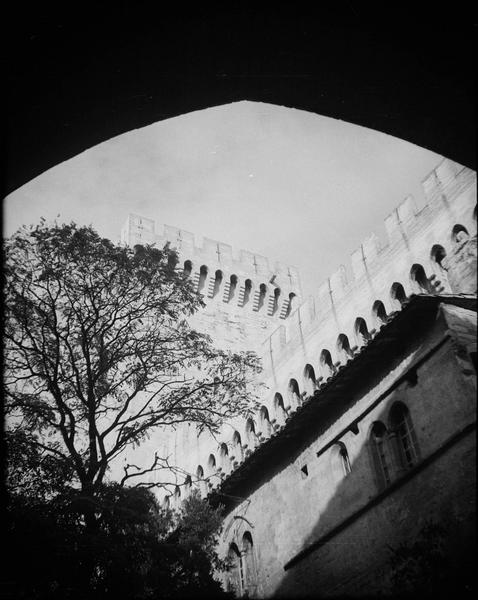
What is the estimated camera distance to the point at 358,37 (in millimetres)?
2848

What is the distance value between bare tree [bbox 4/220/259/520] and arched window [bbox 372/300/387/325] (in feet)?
14.1

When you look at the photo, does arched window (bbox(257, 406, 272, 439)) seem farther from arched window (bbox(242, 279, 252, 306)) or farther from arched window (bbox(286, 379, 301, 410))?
arched window (bbox(242, 279, 252, 306))

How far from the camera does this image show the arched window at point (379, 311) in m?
15.1

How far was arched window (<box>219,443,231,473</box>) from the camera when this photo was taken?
19.0 m

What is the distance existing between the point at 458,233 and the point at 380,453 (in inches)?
196

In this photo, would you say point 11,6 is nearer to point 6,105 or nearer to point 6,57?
point 6,57

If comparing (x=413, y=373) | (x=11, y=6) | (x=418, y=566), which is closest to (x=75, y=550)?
(x=418, y=566)

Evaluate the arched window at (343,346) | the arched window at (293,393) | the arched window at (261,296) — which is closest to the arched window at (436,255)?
the arched window at (343,346)

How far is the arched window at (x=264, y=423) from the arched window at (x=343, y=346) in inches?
145

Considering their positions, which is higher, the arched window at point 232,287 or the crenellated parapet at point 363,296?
the arched window at point 232,287

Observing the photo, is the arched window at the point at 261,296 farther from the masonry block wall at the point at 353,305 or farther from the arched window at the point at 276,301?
the masonry block wall at the point at 353,305

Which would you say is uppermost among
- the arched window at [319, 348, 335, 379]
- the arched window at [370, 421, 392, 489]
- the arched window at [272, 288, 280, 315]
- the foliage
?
the arched window at [272, 288, 280, 315]

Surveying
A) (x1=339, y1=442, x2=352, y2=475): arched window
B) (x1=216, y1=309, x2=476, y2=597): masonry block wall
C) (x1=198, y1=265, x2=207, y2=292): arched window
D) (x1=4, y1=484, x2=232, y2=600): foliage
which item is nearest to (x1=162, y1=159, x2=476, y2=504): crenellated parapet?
(x1=216, y1=309, x2=476, y2=597): masonry block wall

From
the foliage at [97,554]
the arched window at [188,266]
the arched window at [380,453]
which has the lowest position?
→ the foliage at [97,554]
